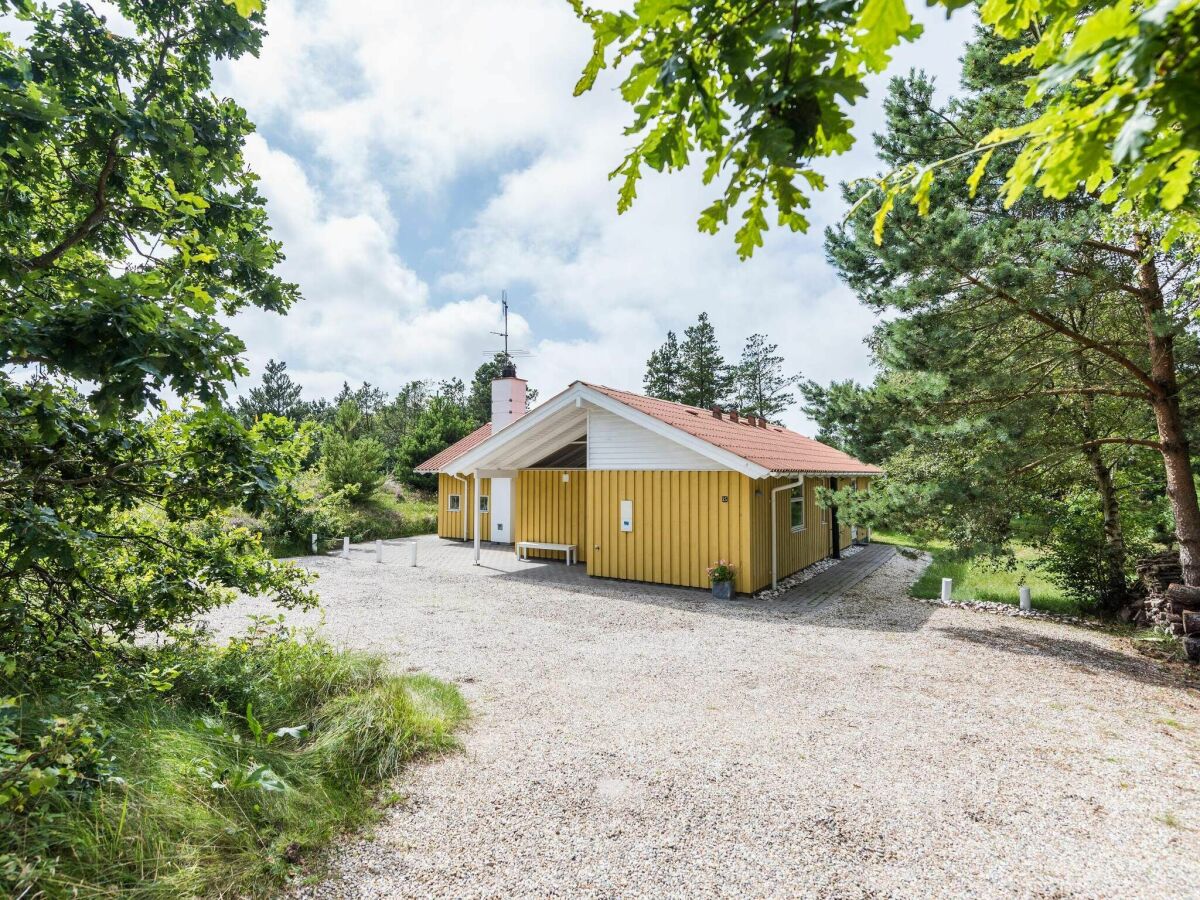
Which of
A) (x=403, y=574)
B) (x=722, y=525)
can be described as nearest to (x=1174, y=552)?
(x=722, y=525)

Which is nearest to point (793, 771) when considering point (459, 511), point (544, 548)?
point (544, 548)

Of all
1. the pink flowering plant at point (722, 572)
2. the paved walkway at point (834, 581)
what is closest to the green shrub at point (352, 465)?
the pink flowering plant at point (722, 572)

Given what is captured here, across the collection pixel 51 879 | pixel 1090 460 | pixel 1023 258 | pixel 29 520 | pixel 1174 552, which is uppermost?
pixel 1023 258

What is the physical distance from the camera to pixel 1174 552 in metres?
8.39

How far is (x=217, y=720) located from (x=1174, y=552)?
12.3 metres

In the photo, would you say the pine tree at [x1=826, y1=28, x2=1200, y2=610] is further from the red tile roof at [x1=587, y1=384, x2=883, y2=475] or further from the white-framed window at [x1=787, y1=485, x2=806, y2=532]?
the white-framed window at [x1=787, y1=485, x2=806, y2=532]

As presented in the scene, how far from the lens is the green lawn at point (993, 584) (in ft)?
32.1

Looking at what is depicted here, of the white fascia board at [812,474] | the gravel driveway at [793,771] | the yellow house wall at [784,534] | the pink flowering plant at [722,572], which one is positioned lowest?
the gravel driveway at [793,771]

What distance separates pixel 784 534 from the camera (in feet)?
40.1

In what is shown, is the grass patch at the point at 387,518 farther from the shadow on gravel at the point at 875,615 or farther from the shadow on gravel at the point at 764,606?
the shadow on gravel at the point at 875,615

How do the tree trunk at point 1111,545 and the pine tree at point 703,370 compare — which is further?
the pine tree at point 703,370

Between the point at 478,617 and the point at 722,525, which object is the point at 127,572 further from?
the point at 722,525

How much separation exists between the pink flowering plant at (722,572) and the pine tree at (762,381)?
30.7 meters

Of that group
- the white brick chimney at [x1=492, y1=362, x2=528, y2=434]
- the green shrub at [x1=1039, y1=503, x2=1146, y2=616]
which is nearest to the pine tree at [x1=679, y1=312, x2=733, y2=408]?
the white brick chimney at [x1=492, y1=362, x2=528, y2=434]
